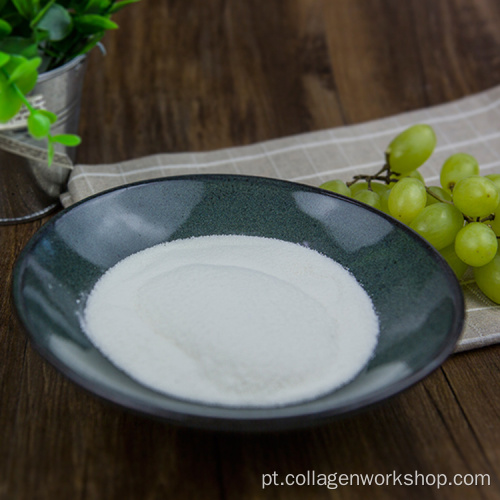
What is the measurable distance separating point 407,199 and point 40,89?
38cm

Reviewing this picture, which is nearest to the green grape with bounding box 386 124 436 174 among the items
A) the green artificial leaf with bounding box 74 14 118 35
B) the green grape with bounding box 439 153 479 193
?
the green grape with bounding box 439 153 479 193

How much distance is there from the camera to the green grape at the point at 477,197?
61 cm

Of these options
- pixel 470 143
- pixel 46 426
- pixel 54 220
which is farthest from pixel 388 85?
pixel 46 426

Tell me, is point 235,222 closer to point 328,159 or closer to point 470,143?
point 328,159

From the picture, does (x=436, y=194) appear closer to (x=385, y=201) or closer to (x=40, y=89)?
(x=385, y=201)

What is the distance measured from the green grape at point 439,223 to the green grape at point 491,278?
0.13ft

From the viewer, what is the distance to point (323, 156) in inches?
35.6

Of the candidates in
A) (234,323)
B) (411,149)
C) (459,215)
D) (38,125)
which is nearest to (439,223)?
(459,215)

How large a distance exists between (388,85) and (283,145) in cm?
29

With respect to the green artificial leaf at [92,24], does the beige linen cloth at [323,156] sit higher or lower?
lower

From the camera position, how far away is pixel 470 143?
0.95 metres

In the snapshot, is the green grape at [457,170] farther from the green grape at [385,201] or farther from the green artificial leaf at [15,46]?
the green artificial leaf at [15,46]

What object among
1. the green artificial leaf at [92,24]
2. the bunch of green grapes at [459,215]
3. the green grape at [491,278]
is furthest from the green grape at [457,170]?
the green artificial leaf at [92,24]

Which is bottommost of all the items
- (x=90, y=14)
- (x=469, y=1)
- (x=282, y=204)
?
(x=469, y=1)
